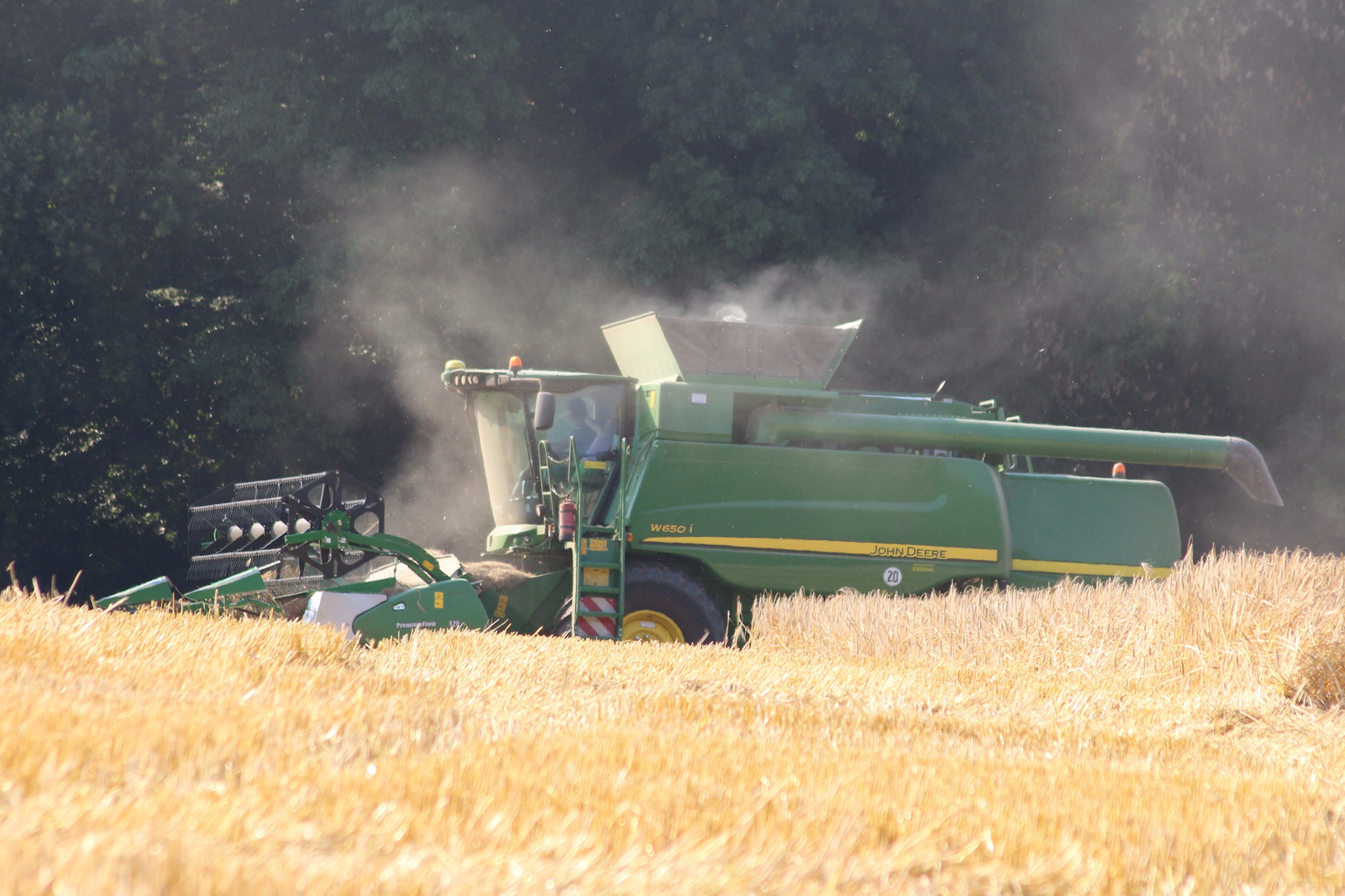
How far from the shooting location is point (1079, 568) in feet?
31.6

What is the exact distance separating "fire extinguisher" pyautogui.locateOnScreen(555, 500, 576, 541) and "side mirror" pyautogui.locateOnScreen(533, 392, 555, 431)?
0.57 meters

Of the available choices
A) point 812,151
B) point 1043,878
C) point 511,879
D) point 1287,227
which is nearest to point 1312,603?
point 1043,878

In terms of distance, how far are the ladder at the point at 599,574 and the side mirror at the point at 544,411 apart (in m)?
0.44

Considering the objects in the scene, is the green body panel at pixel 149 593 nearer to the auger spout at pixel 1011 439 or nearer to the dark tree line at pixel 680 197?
the auger spout at pixel 1011 439

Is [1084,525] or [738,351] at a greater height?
[738,351]

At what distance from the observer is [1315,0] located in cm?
1825

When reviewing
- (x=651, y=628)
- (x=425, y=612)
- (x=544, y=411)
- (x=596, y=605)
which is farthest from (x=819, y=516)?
(x=425, y=612)

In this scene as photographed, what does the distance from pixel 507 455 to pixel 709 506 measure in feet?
5.52

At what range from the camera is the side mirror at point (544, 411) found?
331 inches

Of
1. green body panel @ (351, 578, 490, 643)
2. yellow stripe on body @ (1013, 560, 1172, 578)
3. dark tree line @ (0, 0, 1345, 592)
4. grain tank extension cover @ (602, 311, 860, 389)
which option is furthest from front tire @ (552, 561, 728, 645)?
dark tree line @ (0, 0, 1345, 592)

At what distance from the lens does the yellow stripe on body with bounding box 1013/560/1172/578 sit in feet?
31.3

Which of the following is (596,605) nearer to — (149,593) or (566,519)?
(566,519)

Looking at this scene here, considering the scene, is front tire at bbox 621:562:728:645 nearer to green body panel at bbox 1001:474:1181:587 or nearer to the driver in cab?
the driver in cab

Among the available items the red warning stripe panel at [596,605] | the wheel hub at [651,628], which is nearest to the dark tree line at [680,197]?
the wheel hub at [651,628]
